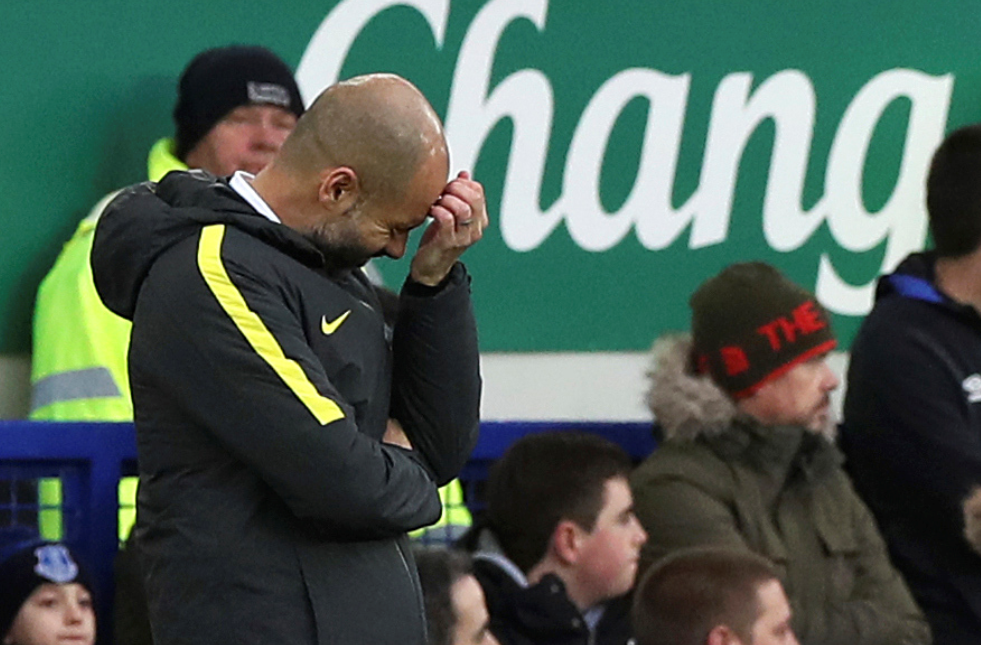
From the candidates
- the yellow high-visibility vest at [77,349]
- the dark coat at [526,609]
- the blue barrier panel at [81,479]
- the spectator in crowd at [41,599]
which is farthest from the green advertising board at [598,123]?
the dark coat at [526,609]

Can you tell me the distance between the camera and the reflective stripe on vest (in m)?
4.72

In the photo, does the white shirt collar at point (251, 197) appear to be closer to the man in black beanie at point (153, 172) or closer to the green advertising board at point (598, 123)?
the man in black beanie at point (153, 172)

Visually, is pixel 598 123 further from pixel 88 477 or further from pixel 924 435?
pixel 88 477

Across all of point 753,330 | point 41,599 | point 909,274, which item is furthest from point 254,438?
point 909,274

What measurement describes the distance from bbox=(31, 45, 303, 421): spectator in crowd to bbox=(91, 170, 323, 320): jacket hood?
1.97 meters

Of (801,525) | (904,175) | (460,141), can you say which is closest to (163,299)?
(801,525)

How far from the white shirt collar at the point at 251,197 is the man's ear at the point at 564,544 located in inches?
73.8

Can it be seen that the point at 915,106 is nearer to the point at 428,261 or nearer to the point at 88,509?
the point at 88,509

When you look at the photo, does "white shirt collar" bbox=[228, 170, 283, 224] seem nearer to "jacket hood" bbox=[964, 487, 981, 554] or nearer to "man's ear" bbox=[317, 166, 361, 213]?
"man's ear" bbox=[317, 166, 361, 213]

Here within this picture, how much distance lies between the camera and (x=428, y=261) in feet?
9.25

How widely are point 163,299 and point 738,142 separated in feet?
12.7

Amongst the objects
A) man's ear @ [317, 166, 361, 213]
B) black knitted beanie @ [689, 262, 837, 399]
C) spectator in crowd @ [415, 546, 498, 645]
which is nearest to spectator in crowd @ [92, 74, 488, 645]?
man's ear @ [317, 166, 361, 213]

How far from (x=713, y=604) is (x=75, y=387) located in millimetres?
1604

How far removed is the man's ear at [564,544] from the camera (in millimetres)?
4508
